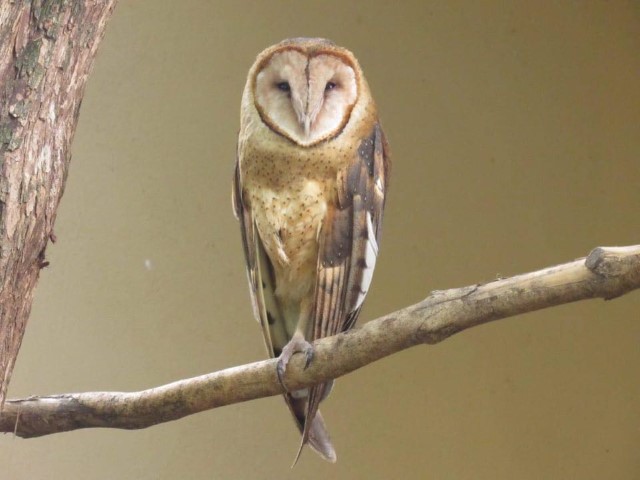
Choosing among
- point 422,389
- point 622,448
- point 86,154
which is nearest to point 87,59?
→ point 86,154

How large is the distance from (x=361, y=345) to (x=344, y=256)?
0.37 meters

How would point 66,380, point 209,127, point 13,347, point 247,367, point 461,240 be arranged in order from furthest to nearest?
point 461,240 < point 209,127 < point 66,380 < point 247,367 < point 13,347

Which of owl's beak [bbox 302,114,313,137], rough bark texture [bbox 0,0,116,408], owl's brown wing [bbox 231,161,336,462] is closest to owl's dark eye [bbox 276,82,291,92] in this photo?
owl's beak [bbox 302,114,313,137]

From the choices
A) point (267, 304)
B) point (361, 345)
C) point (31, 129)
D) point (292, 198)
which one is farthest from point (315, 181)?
point (31, 129)

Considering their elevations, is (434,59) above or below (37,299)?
above

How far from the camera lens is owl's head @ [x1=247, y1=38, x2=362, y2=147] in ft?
6.24

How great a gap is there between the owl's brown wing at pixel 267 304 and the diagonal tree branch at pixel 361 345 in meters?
0.29

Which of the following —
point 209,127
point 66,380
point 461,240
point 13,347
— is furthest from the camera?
point 461,240

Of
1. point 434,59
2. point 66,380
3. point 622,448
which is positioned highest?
point 434,59

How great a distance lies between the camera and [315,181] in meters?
1.90

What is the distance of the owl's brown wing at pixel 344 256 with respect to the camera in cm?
188

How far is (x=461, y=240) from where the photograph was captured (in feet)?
10.9

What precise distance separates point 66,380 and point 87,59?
5.16ft

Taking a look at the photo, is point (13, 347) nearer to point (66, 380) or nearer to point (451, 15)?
point (66, 380)
